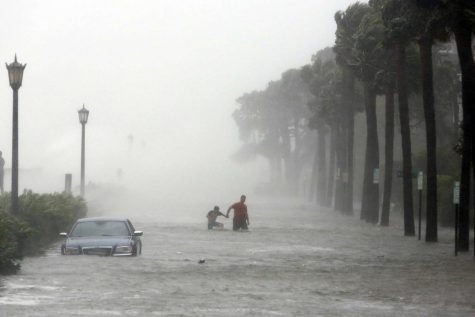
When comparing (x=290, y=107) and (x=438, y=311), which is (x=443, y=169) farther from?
(x=290, y=107)

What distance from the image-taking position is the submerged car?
100 feet

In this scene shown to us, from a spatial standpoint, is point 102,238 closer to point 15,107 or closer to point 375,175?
point 15,107

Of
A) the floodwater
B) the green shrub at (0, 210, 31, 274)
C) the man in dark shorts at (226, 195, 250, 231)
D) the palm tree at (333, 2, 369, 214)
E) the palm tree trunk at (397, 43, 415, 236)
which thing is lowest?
the floodwater

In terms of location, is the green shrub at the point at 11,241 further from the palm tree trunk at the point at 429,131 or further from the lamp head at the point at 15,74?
the palm tree trunk at the point at 429,131

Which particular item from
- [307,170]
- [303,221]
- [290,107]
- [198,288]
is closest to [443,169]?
[303,221]

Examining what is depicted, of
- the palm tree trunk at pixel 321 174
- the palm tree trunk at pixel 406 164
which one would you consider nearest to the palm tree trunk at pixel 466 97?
the palm tree trunk at pixel 406 164

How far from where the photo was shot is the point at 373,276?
91.4 feet

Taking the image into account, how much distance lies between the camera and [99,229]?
31.7 m

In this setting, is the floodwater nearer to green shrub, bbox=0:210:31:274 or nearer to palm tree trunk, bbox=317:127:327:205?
green shrub, bbox=0:210:31:274

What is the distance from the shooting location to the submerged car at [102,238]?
30609mm

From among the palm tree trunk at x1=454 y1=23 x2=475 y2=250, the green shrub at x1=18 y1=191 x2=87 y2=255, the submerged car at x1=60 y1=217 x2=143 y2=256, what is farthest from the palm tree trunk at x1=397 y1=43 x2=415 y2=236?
the submerged car at x1=60 y1=217 x2=143 y2=256

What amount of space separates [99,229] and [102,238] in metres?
0.61

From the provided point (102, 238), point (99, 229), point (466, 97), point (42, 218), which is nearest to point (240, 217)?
point (42, 218)

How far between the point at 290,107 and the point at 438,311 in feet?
413
